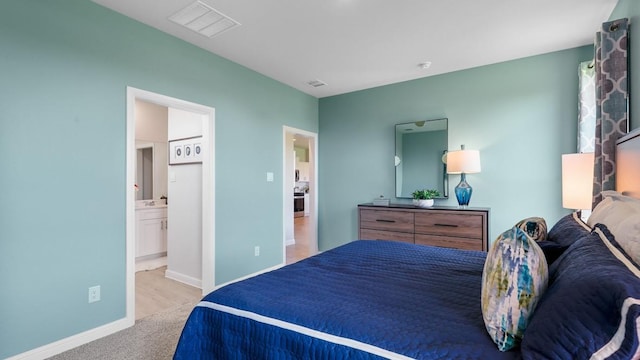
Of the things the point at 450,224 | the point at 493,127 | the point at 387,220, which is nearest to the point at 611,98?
the point at 493,127

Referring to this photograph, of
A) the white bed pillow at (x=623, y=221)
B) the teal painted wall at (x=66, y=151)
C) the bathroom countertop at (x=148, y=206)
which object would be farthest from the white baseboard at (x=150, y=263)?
the white bed pillow at (x=623, y=221)

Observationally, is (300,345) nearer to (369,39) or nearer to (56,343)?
(56,343)

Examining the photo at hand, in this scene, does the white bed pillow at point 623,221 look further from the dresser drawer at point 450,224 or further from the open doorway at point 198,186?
the open doorway at point 198,186

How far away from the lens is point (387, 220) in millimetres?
3811

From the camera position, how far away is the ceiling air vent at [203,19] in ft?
7.94

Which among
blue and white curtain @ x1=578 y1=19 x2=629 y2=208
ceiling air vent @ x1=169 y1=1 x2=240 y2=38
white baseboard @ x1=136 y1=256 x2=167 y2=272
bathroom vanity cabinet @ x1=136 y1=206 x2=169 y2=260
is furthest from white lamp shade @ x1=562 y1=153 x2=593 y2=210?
white baseboard @ x1=136 y1=256 x2=167 y2=272

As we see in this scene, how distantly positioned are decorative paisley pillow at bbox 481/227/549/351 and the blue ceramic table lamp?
2.70 metres

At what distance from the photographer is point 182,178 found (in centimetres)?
376

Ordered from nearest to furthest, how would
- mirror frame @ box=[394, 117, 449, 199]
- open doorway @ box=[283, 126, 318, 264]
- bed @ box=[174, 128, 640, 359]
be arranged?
bed @ box=[174, 128, 640, 359]
mirror frame @ box=[394, 117, 449, 199]
open doorway @ box=[283, 126, 318, 264]

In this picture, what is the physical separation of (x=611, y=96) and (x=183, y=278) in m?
4.33

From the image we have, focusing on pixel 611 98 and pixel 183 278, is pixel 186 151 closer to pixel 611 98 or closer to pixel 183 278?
pixel 183 278

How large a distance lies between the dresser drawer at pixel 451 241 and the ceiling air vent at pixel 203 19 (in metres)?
2.92

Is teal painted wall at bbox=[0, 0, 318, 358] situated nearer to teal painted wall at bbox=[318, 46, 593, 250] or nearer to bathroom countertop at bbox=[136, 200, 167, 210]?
bathroom countertop at bbox=[136, 200, 167, 210]

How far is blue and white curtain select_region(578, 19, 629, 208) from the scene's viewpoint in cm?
203
